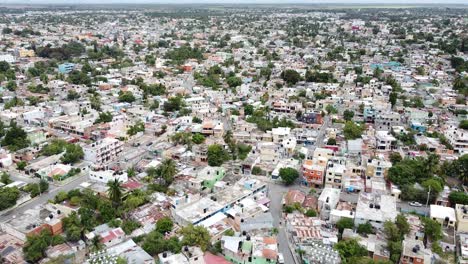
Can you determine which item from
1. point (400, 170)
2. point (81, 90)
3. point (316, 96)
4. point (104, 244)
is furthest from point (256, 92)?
point (104, 244)

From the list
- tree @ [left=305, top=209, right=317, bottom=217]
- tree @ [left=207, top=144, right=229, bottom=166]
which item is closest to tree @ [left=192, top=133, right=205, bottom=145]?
tree @ [left=207, top=144, right=229, bottom=166]

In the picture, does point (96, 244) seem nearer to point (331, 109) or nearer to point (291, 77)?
point (331, 109)

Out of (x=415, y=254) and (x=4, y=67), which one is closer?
(x=415, y=254)

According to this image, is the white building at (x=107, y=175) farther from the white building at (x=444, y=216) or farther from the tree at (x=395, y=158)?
the tree at (x=395, y=158)

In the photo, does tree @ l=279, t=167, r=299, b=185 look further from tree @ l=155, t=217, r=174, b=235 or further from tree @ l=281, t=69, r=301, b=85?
tree @ l=281, t=69, r=301, b=85

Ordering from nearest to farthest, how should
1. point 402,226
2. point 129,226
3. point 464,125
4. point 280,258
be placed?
point 280,258 < point 402,226 < point 129,226 < point 464,125

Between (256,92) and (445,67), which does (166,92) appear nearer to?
(256,92)

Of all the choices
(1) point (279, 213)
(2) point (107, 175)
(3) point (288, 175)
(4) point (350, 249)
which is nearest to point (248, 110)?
(3) point (288, 175)
